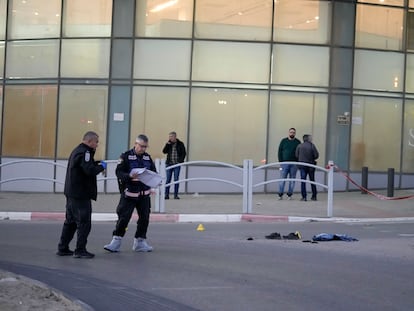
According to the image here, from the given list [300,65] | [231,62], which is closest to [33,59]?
[231,62]

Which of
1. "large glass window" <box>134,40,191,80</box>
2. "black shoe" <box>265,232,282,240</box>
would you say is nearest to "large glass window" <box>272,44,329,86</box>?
"large glass window" <box>134,40,191,80</box>

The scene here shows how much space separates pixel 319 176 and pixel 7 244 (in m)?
11.4

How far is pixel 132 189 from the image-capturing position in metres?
10.4

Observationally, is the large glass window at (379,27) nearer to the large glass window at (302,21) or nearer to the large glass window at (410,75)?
the large glass window at (410,75)

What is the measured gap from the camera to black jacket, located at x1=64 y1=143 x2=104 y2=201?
987 centimetres

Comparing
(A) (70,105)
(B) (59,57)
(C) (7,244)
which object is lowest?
(C) (7,244)

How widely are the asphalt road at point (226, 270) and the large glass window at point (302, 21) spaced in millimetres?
9000

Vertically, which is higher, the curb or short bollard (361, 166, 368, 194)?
short bollard (361, 166, 368, 194)

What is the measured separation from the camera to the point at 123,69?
20.8 metres

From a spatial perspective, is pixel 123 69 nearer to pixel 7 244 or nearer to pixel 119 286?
pixel 7 244

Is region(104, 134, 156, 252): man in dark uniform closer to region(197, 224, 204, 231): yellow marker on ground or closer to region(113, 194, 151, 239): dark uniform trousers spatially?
region(113, 194, 151, 239): dark uniform trousers

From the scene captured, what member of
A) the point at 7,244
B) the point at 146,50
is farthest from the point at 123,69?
the point at 7,244

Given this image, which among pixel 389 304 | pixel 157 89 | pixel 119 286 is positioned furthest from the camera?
pixel 157 89

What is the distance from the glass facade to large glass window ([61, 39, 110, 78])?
3cm
